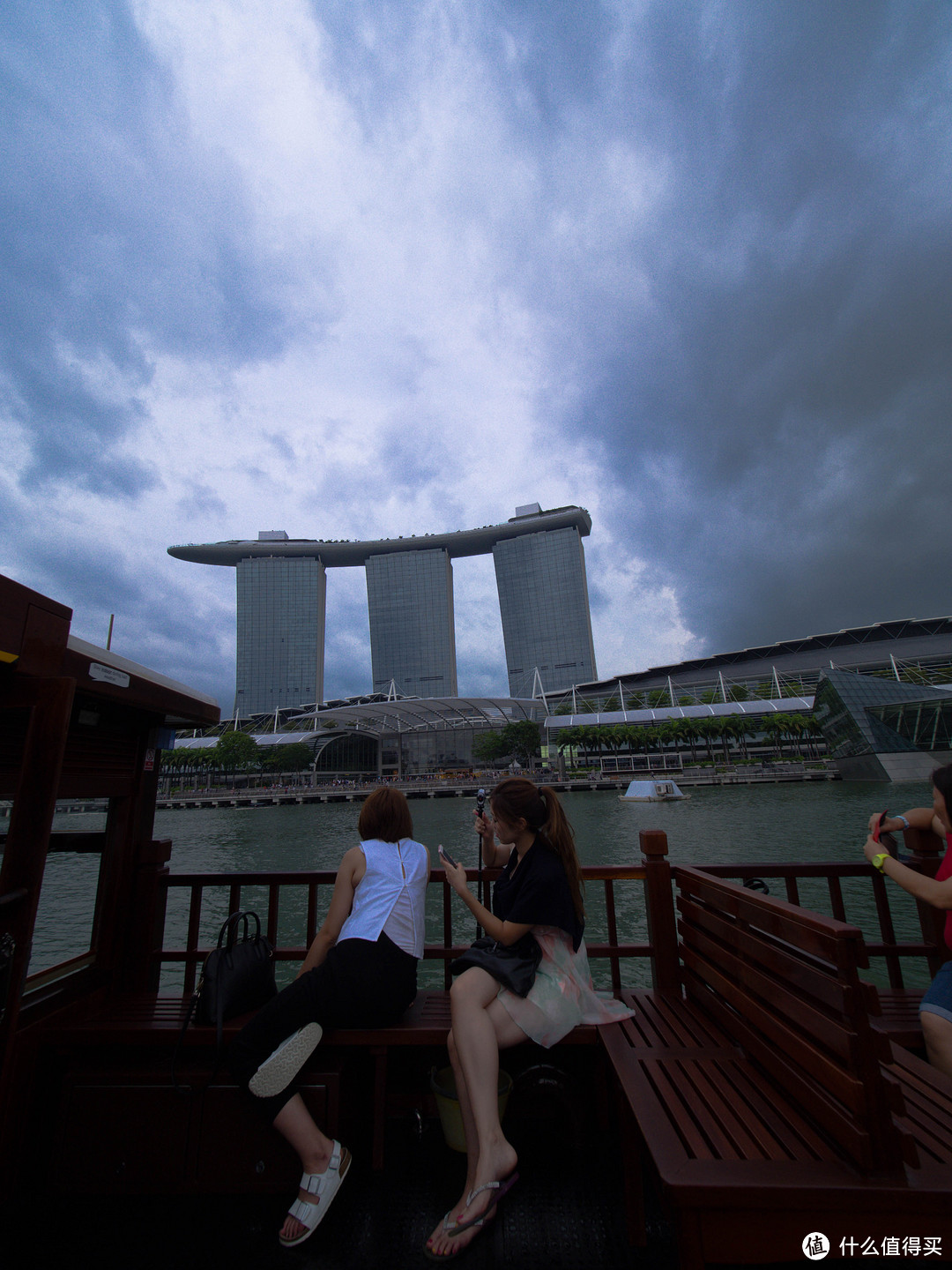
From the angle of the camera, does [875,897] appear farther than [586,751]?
No

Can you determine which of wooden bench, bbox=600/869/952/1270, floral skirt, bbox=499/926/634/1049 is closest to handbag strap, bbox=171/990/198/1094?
floral skirt, bbox=499/926/634/1049

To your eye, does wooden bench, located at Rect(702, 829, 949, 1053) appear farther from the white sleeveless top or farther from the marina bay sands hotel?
the marina bay sands hotel

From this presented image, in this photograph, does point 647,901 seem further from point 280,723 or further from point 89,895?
point 280,723

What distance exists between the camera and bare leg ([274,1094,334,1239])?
1.96m

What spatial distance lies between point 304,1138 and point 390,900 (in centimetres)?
77

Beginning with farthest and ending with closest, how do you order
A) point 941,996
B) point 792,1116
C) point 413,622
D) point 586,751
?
point 413,622
point 586,751
point 941,996
point 792,1116

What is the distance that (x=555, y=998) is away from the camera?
6.95 ft

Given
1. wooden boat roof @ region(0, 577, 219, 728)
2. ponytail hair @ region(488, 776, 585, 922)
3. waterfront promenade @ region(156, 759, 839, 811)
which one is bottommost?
ponytail hair @ region(488, 776, 585, 922)

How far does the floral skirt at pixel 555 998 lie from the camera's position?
208 cm

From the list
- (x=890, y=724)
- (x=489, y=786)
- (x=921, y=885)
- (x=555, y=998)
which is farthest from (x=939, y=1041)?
(x=489, y=786)

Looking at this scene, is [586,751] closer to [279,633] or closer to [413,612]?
[413,612]

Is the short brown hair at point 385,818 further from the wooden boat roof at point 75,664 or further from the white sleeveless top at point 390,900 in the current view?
the wooden boat roof at point 75,664

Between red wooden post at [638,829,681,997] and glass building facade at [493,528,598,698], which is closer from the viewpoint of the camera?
red wooden post at [638,829,681,997]

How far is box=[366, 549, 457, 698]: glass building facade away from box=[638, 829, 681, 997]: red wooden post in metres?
111
